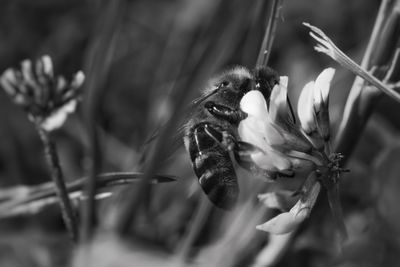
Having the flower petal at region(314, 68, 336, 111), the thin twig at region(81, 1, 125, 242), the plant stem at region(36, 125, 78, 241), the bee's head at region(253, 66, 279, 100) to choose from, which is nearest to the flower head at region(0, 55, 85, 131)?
the plant stem at region(36, 125, 78, 241)

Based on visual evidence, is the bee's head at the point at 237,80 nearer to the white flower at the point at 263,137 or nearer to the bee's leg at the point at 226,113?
the bee's leg at the point at 226,113

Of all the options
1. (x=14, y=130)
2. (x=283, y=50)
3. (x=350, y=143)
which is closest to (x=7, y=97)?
(x=14, y=130)

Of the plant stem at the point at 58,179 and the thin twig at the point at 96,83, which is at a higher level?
the thin twig at the point at 96,83

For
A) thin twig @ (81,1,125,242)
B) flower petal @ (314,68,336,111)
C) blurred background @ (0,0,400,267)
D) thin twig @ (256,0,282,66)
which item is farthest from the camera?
blurred background @ (0,0,400,267)

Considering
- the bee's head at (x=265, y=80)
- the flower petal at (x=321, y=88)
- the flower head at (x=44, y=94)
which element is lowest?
the flower head at (x=44, y=94)

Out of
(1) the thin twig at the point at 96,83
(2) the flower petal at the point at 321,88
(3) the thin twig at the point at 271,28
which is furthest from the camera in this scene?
(3) the thin twig at the point at 271,28

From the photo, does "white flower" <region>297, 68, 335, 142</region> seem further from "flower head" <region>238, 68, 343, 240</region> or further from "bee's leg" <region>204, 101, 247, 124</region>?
"bee's leg" <region>204, 101, 247, 124</region>

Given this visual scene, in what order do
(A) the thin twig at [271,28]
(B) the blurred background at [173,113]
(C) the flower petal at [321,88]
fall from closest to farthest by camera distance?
(C) the flower petal at [321,88] → (A) the thin twig at [271,28] → (B) the blurred background at [173,113]

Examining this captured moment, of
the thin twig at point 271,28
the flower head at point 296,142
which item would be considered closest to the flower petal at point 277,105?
the flower head at point 296,142

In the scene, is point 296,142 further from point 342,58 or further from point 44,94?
point 44,94
